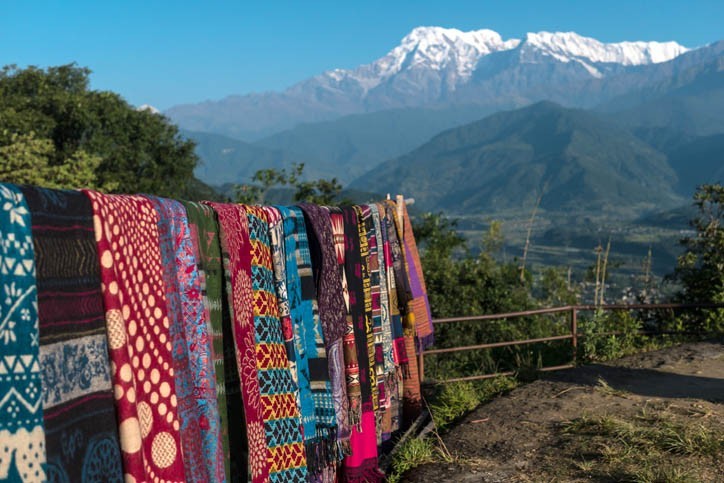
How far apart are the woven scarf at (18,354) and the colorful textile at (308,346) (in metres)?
1.69

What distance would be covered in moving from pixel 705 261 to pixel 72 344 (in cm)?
1355

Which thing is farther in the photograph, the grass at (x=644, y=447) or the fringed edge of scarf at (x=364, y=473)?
the grass at (x=644, y=447)

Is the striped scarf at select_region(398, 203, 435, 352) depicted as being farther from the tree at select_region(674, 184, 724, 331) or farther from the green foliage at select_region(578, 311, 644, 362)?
the tree at select_region(674, 184, 724, 331)

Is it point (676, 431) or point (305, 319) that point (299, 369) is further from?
point (676, 431)

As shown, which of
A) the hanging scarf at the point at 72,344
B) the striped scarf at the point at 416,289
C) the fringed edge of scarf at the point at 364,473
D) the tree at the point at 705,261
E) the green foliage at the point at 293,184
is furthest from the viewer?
the green foliage at the point at 293,184

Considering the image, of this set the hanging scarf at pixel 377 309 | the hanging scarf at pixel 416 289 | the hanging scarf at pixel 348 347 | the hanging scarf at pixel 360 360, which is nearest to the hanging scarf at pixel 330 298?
the hanging scarf at pixel 348 347

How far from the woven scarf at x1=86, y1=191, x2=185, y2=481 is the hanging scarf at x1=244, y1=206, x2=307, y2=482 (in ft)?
2.32

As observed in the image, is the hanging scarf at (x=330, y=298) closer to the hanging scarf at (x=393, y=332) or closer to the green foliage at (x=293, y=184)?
the hanging scarf at (x=393, y=332)

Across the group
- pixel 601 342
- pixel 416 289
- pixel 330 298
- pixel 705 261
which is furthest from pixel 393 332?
pixel 705 261

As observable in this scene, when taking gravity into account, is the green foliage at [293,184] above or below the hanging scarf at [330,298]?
above

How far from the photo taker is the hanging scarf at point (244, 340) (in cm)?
285

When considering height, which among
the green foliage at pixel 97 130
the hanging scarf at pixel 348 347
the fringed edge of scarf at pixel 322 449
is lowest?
the fringed edge of scarf at pixel 322 449

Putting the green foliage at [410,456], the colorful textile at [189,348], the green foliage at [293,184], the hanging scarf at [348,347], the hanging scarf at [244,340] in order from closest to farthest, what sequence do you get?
the colorful textile at [189,348] < the hanging scarf at [244,340] < the hanging scarf at [348,347] < the green foliage at [410,456] < the green foliage at [293,184]

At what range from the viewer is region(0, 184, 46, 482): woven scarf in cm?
179
